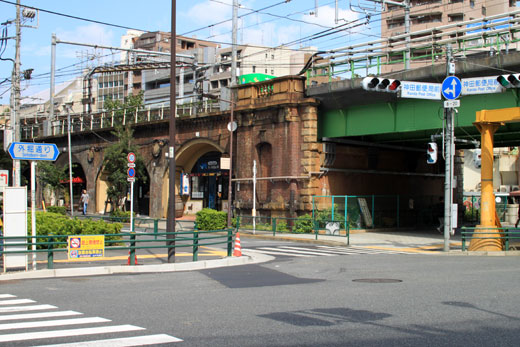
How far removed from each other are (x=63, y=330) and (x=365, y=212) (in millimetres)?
28070

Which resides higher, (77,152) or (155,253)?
(77,152)

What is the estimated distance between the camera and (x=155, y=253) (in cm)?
2080

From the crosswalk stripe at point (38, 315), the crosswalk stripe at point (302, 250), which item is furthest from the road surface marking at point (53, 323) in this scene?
the crosswalk stripe at point (302, 250)

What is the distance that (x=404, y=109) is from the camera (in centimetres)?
2939

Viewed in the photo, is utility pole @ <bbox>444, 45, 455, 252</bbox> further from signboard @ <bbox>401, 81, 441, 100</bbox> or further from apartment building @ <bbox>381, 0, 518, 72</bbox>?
apartment building @ <bbox>381, 0, 518, 72</bbox>

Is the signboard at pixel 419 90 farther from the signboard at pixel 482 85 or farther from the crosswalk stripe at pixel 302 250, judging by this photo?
the crosswalk stripe at pixel 302 250

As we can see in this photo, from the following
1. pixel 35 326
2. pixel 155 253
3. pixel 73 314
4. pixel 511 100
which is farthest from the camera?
pixel 511 100

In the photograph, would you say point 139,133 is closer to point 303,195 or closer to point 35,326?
point 303,195

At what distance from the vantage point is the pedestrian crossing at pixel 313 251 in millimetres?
21578

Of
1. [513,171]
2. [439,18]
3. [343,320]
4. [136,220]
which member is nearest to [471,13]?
[439,18]

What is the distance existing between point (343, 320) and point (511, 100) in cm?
2020

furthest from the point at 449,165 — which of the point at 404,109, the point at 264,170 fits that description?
the point at 264,170

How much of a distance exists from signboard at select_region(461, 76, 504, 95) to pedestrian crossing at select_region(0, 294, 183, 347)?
1635 cm

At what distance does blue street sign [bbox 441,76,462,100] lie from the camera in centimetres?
2181
